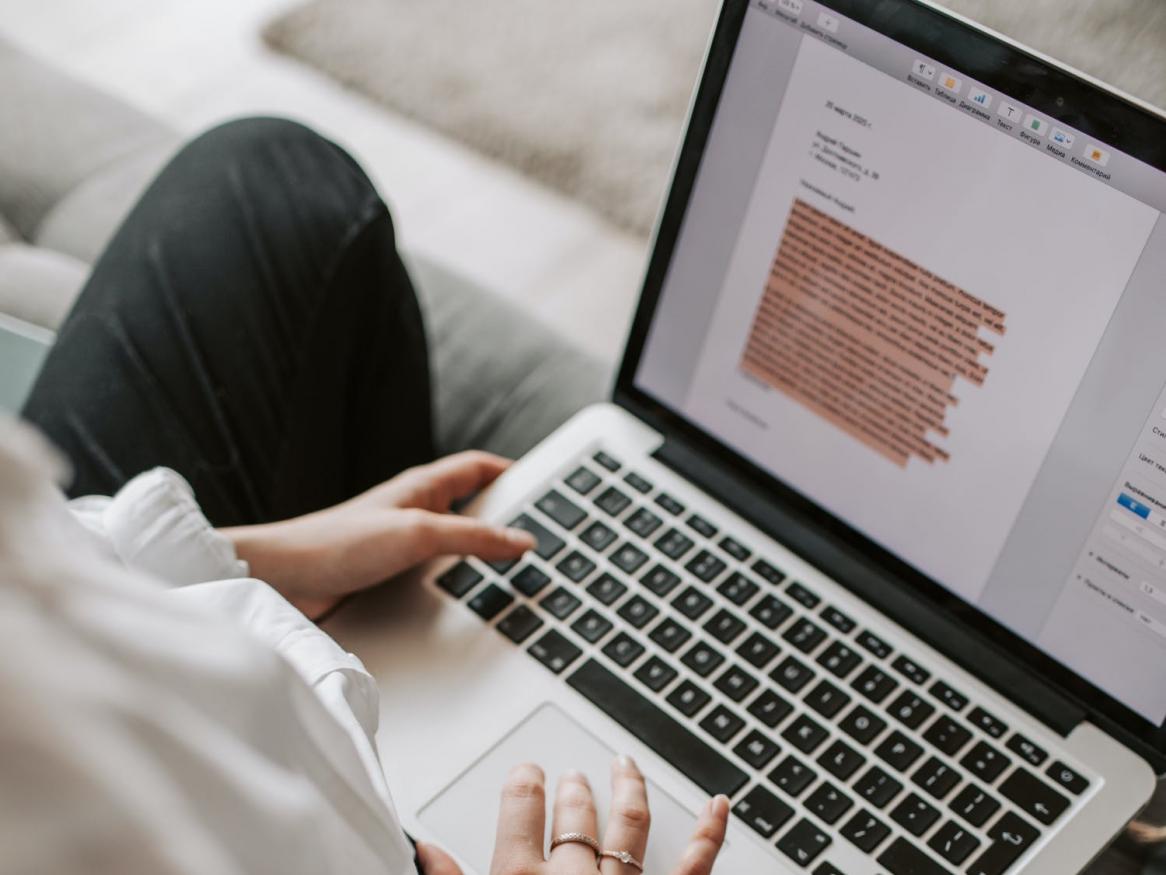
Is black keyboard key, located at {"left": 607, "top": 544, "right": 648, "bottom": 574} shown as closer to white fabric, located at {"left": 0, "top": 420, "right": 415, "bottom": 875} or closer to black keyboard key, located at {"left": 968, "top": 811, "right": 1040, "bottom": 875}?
black keyboard key, located at {"left": 968, "top": 811, "right": 1040, "bottom": 875}

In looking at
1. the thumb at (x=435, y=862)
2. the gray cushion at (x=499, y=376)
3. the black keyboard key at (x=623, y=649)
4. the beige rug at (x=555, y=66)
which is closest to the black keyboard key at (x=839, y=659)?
the black keyboard key at (x=623, y=649)

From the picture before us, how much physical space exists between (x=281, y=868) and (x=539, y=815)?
0.33 m

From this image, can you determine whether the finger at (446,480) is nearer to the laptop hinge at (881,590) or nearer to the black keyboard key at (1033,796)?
the laptop hinge at (881,590)

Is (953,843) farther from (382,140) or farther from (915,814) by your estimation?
A: (382,140)

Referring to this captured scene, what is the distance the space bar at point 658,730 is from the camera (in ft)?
2.15

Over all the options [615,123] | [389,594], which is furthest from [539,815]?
[615,123]

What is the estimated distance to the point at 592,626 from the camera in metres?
0.71

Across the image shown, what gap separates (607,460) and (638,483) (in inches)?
1.0

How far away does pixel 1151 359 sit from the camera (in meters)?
0.58

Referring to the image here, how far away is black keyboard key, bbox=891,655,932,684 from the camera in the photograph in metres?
0.70

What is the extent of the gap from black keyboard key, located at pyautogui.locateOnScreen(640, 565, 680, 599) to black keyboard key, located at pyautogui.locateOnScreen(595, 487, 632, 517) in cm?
5

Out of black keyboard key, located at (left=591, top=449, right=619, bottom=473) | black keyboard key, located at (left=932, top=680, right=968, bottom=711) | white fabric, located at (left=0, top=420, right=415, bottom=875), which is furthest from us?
black keyboard key, located at (left=591, top=449, right=619, bottom=473)

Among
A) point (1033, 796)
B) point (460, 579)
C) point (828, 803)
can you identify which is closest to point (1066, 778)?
point (1033, 796)

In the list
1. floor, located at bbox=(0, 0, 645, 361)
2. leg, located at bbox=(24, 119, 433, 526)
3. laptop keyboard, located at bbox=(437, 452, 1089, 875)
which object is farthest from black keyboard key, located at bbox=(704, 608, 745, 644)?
floor, located at bbox=(0, 0, 645, 361)
